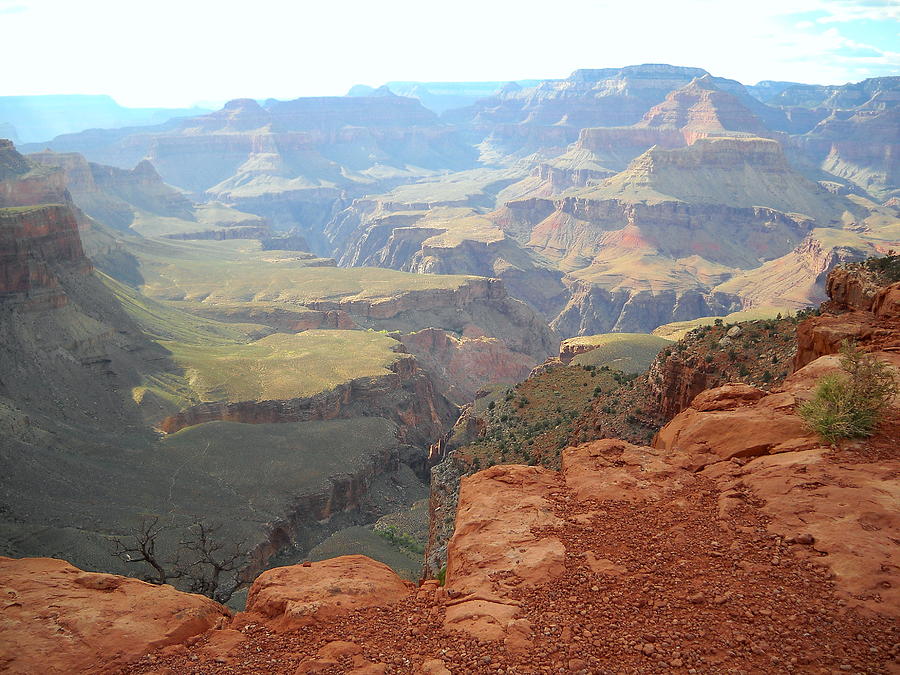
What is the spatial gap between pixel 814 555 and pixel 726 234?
177 m

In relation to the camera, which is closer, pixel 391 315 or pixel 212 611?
pixel 212 611

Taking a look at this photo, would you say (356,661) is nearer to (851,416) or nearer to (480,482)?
(480,482)

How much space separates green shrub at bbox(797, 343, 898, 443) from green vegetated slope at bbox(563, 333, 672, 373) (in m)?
41.1

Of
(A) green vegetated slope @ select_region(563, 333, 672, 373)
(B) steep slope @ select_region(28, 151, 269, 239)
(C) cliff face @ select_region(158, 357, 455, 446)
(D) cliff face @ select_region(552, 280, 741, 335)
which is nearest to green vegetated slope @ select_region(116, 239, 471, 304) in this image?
(D) cliff face @ select_region(552, 280, 741, 335)

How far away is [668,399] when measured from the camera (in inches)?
1174

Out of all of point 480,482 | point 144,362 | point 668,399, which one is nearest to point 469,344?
point 144,362

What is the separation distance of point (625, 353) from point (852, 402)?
5146cm

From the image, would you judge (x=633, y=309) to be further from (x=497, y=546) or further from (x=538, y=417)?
(x=497, y=546)

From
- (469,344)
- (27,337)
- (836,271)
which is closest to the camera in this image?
(836,271)

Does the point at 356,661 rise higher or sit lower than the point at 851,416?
lower

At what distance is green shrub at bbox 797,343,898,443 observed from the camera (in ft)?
50.0

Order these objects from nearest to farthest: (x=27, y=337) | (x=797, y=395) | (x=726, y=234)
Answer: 1. (x=797, y=395)
2. (x=27, y=337)
3. (x=726, y=234)

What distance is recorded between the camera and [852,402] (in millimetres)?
15461

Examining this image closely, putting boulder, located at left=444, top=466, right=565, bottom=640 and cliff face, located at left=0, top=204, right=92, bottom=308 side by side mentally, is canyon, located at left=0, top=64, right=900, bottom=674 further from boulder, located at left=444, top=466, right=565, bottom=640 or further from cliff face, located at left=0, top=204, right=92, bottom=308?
cliff face, located at left=0, top=204, right=92, bottom=308
